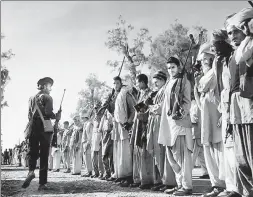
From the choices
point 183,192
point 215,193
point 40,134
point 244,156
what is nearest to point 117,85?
point 40,134

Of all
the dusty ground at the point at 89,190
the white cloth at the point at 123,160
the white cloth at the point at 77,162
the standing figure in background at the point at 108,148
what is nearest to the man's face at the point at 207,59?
the dusty ground at the point at 89,190

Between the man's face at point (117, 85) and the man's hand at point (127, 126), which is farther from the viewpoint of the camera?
the man's face at point (117, 85)

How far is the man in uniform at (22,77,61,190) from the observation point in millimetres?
6645

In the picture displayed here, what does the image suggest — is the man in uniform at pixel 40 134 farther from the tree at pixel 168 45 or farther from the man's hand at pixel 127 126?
the tree at pixel 168 45

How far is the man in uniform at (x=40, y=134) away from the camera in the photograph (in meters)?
6.64

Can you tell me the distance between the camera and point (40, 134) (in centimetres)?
677

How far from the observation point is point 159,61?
30438 millimetres

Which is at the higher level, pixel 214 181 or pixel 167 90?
pixel 167 90

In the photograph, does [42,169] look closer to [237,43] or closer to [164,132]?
[164,132]

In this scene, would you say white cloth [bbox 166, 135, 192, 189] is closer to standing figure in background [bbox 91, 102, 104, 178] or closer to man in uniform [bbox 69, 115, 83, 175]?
standing figure in background [bbox 91, 102, 104, 178]

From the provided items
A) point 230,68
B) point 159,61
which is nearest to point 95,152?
point 230,68

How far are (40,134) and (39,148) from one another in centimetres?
32

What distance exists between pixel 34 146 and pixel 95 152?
4.19 metres

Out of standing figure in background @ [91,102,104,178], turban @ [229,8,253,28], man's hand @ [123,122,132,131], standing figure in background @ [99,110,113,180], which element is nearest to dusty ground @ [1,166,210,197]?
standing figure in background @ [99,110,113,180]
